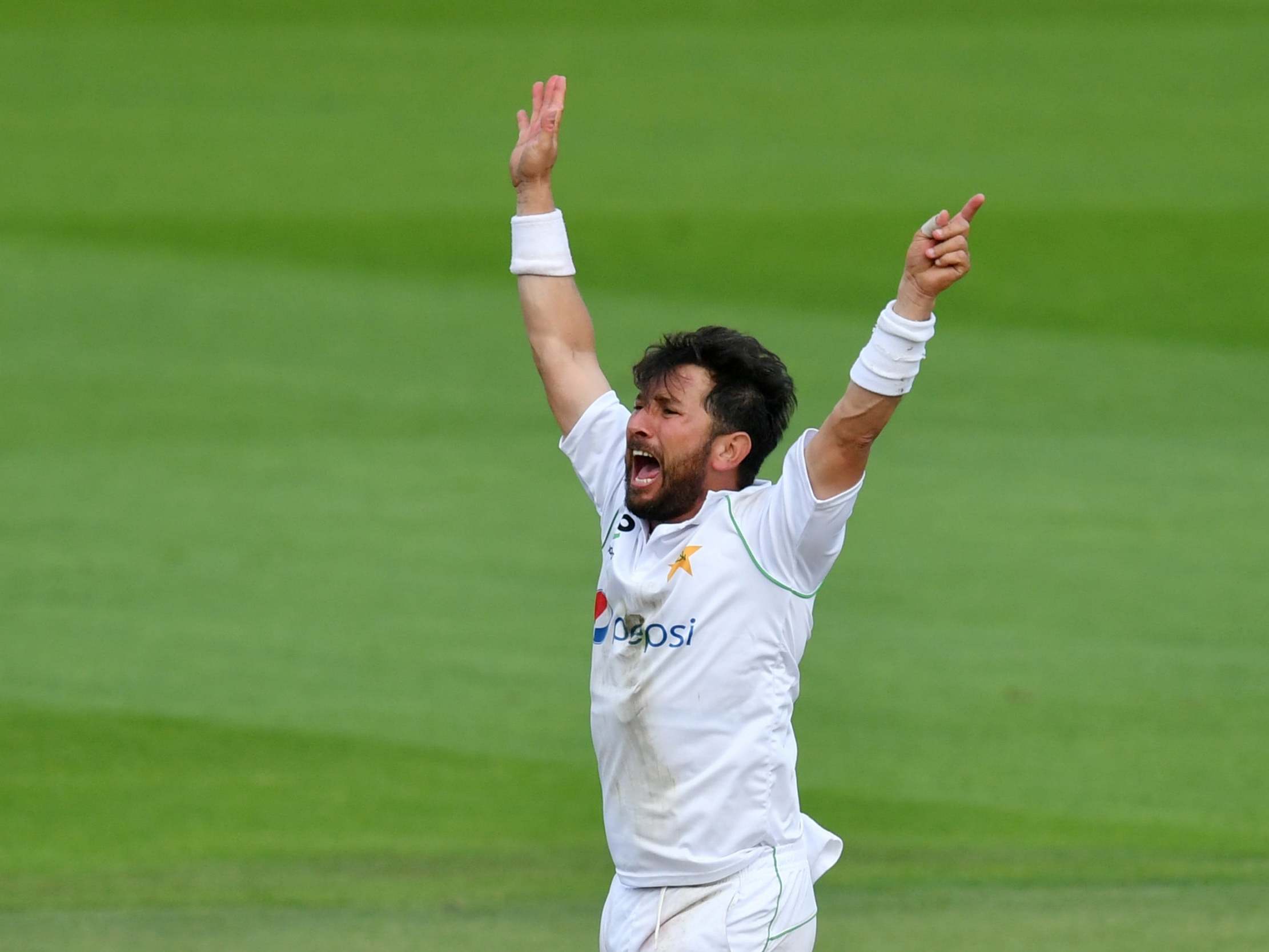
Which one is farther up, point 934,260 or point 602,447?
point 934,260

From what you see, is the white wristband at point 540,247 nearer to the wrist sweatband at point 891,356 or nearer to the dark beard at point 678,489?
the dark beard at point 678,489

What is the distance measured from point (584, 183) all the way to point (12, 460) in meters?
5.90

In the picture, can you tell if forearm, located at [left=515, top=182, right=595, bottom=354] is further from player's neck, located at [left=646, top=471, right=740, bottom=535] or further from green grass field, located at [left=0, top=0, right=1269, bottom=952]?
green grass field, located at [left=0, top=0, right=1269, bottom=952]

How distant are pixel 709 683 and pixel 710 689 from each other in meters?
0.01

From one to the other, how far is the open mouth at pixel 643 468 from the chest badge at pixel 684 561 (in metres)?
0.18

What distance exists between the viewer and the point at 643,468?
4.54 meters

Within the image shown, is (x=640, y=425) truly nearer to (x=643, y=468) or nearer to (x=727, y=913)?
(x=643, y=468)

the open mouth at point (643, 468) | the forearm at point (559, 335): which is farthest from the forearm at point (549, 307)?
the open mouth at point (643, 468)

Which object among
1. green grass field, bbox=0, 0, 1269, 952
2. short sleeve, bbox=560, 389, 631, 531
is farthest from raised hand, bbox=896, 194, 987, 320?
green grass field, bbox=0, 0, 1269, 952

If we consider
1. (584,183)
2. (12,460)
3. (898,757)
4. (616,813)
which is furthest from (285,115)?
(616,813)

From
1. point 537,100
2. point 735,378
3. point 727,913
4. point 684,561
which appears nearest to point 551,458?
point 537,100

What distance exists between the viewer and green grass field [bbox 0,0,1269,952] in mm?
7676

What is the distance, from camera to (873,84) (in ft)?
57.6

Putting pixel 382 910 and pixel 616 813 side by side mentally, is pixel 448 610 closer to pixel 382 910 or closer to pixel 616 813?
pixel 382 910
